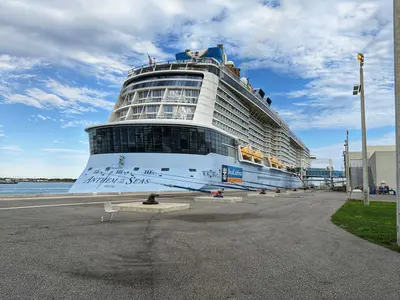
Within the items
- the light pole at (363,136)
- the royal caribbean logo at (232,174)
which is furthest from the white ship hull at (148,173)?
the light pole at (363,136)

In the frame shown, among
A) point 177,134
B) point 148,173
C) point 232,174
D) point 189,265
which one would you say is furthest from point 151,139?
point 189,265

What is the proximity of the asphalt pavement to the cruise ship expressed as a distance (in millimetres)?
28807

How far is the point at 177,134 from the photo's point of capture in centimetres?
4072

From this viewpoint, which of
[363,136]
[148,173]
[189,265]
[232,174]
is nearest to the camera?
[189,265]

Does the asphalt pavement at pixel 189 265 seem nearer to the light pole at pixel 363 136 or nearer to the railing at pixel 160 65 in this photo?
the light pole at pixel 363 136

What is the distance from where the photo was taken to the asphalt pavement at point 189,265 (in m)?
4.70

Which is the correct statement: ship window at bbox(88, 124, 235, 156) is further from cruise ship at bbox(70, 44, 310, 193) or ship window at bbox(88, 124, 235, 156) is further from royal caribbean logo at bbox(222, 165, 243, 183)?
royal caribbean logo at bbox(222, 165, 243, 183)

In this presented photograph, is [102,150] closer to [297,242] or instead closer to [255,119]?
[297,242]

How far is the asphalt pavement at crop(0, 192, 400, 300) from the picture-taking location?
4.70 m

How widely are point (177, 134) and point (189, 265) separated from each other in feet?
115

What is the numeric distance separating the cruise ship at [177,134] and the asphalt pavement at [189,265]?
28.8 metres

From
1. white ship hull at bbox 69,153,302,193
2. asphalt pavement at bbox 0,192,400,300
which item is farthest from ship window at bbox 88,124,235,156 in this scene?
asphalt pavement at bbox 0,192,400,300

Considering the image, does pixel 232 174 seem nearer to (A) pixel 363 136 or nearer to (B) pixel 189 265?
(A) pixel 363 136

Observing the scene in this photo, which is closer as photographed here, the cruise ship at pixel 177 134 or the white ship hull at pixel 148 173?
the white ship hull at pixel 148 173
